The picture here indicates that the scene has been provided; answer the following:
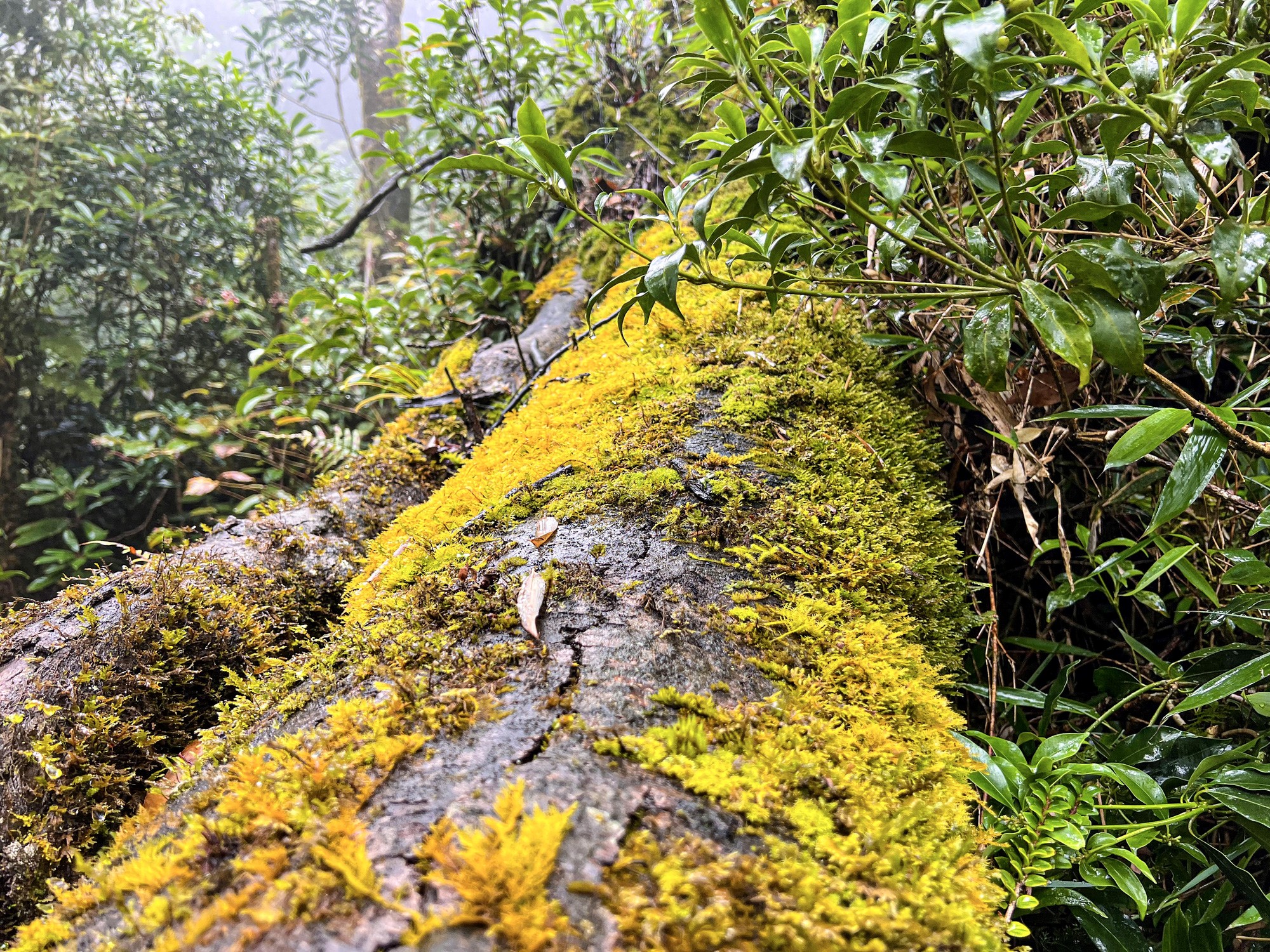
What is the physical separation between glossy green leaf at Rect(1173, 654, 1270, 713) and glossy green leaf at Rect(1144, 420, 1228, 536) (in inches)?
11.2

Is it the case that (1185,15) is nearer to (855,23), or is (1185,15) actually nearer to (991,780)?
(855,23)

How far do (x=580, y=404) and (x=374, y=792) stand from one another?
114 cm

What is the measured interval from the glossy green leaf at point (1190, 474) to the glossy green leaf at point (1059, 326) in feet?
0.64

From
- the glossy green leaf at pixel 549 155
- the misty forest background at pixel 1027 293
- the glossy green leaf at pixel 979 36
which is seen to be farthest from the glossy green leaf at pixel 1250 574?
the glossy green leaf at pixel 549 155

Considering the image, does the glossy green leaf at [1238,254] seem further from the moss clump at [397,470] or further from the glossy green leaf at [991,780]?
the moss clump at [397,470]

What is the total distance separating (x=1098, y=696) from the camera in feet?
4.50

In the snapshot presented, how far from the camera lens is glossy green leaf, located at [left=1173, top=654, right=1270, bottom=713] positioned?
0.91 meters

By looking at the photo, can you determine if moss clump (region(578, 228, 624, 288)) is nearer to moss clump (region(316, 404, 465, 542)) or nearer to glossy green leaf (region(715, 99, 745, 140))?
moss clump (region(316, 404, 465, 542))

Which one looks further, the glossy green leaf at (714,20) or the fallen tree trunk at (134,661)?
the fallen tree trunk at (134,661)

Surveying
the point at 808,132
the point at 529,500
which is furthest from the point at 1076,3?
the point at 529,500

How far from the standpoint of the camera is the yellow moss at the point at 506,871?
48 cm

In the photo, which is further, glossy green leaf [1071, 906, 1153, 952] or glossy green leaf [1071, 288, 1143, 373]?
glossy green leaf [1071, 906, 1153, 952]

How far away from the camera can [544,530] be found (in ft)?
3.64

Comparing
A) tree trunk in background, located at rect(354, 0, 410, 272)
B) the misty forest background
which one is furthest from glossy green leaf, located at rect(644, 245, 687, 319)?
tree trunk in background, located at rect(354, 0, 410, 272)
